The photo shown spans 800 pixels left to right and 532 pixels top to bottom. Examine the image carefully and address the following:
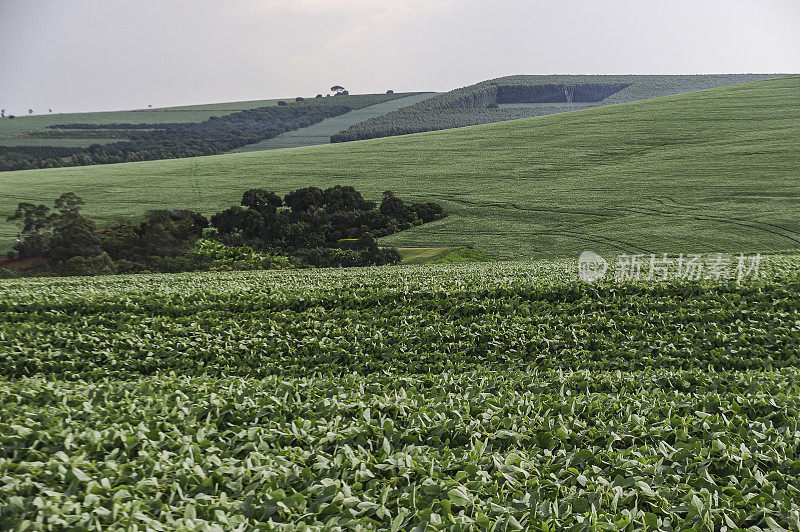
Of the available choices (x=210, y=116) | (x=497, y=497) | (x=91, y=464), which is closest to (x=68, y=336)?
(x=91, y=464)

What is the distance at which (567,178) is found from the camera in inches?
2517

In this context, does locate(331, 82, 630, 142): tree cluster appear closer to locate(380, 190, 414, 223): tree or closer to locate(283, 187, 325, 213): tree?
locate(380, 190, 414, 223): tree

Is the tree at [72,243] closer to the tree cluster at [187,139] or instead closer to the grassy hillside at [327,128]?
the tree cluster at [187,139]

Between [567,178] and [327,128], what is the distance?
9059 cm

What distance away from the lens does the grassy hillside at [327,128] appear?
404ft

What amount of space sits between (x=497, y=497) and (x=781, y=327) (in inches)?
490

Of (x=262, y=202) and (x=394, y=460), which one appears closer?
(x=394, y=460)

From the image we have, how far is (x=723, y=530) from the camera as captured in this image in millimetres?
4398

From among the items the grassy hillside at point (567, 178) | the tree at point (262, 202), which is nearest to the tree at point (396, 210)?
the grassy hillside at point (567, 178)

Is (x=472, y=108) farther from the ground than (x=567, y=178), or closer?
farther from the ground

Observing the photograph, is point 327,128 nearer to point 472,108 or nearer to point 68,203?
point 472,108

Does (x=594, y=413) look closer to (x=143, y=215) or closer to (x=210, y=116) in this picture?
(x=143, y=215)

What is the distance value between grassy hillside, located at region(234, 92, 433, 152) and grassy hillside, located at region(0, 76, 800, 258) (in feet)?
108

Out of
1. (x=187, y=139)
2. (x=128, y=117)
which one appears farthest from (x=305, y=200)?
(x=128, y=117)
